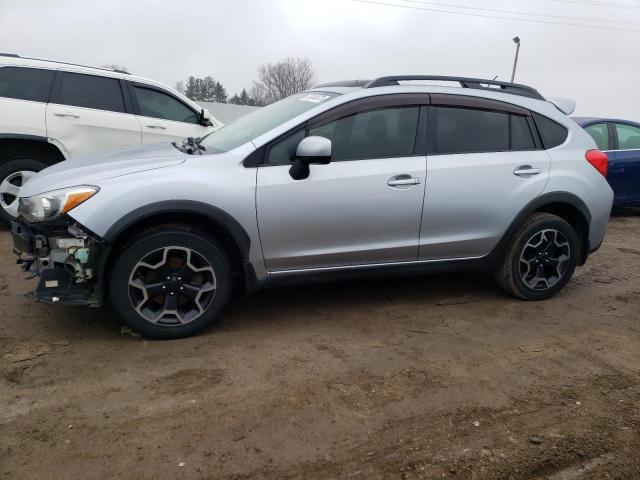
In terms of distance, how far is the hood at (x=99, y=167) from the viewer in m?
3.44

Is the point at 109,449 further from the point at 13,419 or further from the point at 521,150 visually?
the point at 521,150

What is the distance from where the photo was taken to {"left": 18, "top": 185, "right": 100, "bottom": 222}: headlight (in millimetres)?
3295

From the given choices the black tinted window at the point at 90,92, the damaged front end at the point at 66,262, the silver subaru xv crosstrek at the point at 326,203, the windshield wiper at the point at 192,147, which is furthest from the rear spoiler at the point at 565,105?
the black tinted window at the point at 90,92

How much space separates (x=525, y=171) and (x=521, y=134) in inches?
12.9

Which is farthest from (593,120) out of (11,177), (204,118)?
(11,177)

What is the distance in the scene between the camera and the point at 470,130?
4.23m

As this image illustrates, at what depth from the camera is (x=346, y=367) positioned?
10.8ft

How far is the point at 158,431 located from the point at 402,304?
2348 millimetres

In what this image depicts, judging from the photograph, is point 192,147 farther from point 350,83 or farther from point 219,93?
point 219,93

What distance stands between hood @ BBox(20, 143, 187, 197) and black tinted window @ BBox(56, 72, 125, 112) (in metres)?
2.86

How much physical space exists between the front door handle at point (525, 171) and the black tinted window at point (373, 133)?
2.92 ft

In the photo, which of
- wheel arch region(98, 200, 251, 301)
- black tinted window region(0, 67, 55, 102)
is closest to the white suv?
black tinted window region(0, 67, 55, 102)

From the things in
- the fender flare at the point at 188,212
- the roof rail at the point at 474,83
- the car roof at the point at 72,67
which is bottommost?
the fender flare at the point at 188,212

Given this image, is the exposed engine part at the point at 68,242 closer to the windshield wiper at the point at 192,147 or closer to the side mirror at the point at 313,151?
the windshield wiper at the point at 192,147
